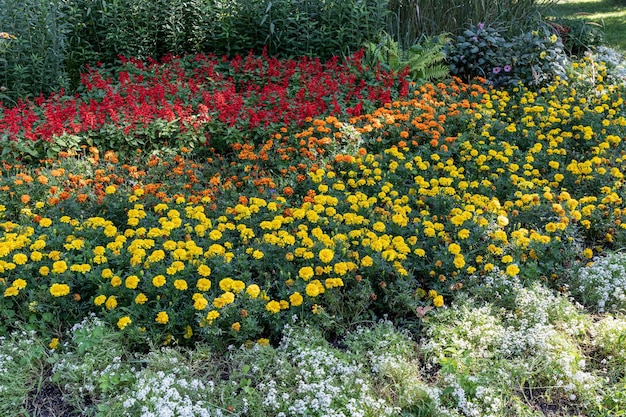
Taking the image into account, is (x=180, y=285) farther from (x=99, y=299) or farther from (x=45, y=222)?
(x=45, y=222)

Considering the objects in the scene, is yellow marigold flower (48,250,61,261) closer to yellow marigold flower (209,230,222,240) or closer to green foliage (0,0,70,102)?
yellow marigold flower (209,230,222,240)

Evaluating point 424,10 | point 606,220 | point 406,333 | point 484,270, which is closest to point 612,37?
point 424,10

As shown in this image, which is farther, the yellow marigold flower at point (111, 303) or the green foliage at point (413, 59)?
the green foliage at point (413, 59)

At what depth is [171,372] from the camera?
282 centimetres

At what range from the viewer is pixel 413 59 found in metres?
6.27

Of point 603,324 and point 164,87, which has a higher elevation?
point 164,87

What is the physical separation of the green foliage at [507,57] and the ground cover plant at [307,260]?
1.09 metres

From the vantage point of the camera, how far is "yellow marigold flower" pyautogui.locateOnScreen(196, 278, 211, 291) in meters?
3.03

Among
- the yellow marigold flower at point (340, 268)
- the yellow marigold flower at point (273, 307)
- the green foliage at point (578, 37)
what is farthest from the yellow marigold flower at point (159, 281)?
the green foliage at point (578, 37)

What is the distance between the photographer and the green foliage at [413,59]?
20.5 feet

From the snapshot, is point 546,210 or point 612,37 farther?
point 612,37

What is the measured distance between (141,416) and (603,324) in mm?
2301

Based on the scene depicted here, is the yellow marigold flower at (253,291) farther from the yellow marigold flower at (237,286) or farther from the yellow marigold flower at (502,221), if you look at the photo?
the yellow marigold flower at (502,221)

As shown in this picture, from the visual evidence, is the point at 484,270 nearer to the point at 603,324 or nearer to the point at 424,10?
the point at 603,324
